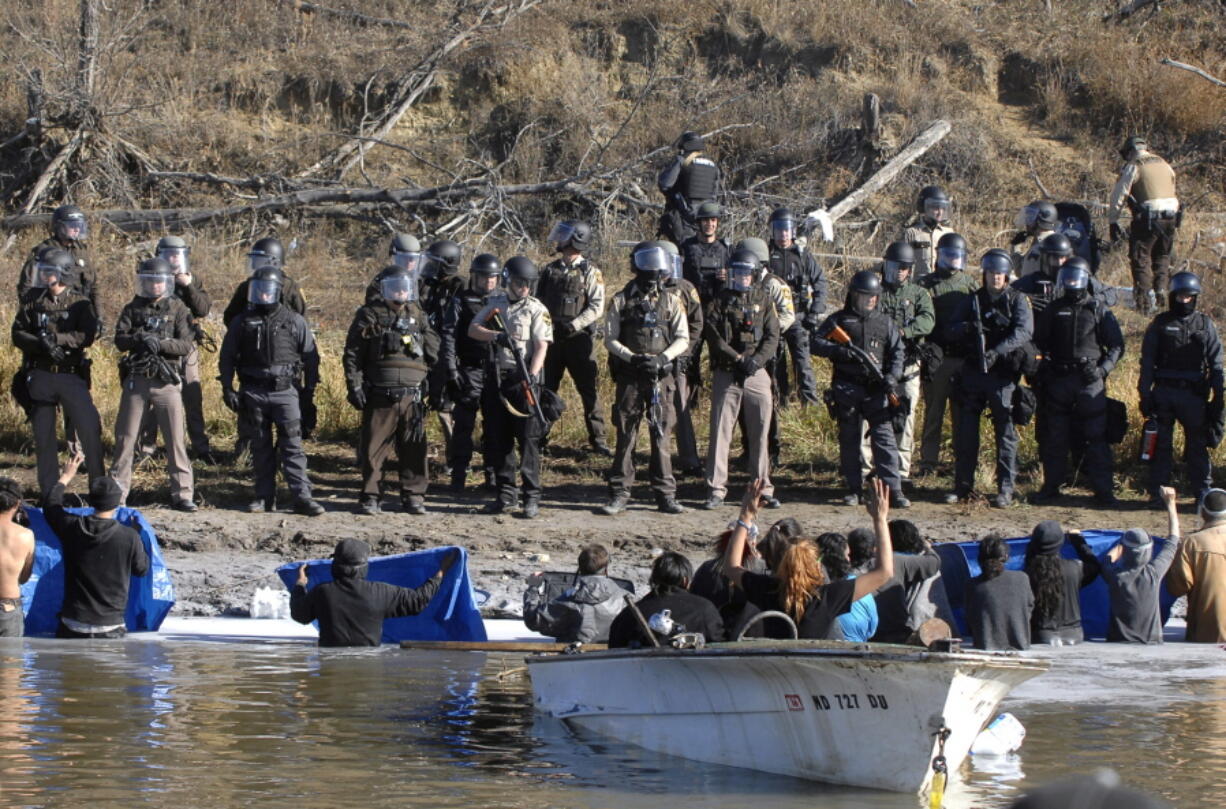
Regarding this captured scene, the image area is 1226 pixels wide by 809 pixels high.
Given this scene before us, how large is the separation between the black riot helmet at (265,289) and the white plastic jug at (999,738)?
7.59 meters

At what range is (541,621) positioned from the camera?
11281mm

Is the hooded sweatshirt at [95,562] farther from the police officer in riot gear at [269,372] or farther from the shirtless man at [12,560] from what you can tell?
the police officer in riot gear at [269,372]

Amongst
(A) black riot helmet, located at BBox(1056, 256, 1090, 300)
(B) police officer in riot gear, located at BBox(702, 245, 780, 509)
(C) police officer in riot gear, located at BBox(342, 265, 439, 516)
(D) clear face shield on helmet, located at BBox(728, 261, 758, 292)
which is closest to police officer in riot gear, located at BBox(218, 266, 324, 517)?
(C) police officer in riot gear, located at BBox(342, 265, 439, 516)

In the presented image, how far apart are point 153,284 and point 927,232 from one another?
7238 millimetres

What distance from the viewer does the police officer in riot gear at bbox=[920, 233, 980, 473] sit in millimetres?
15477

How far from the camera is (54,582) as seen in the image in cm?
1271

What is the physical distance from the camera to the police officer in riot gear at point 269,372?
1456 cm

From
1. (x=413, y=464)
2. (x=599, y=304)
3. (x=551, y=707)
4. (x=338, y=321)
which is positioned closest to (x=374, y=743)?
(x=551, y=707)

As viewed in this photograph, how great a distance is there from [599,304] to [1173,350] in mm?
5007

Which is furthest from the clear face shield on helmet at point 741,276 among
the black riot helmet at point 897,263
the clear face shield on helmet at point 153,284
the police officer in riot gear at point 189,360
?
the clear face shield on helmet at point 153,284

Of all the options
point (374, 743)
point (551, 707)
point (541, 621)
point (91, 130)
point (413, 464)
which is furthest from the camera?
point (91, 130)

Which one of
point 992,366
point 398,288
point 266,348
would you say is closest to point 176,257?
point 266,348

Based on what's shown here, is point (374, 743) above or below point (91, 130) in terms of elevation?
below

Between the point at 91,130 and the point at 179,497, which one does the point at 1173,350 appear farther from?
the point at 91,130
